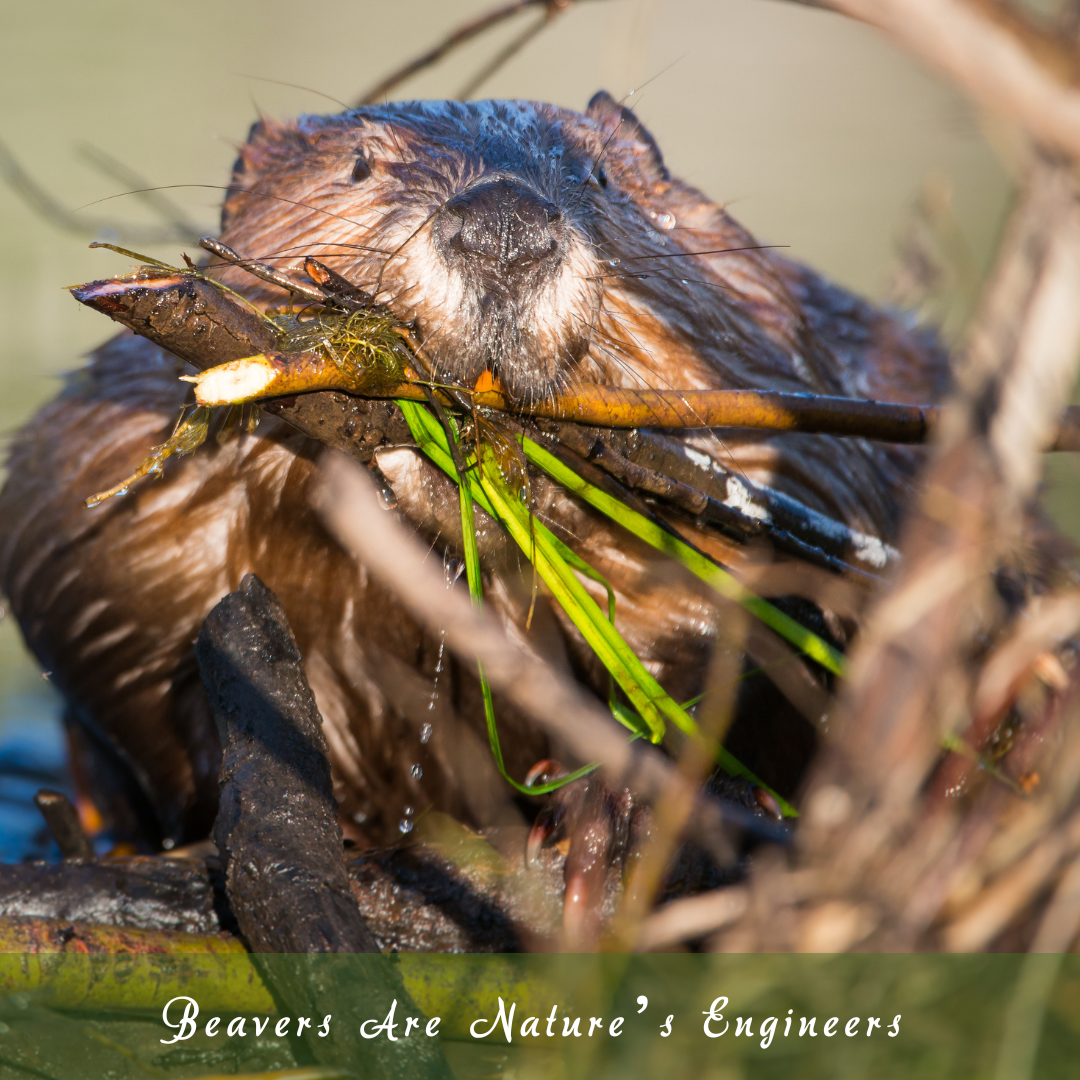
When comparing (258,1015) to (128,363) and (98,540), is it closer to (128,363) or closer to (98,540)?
(98,540)

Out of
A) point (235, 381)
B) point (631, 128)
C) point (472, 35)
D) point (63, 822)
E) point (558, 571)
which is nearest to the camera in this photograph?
point (235, 381)

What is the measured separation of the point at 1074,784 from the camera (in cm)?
81

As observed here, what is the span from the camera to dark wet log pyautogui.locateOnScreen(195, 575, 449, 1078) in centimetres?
112

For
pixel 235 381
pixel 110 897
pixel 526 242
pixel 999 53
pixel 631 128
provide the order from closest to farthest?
pixel 999 53, pixel 235 381, pixel 526 242, pixel 110 897, pixel 631 128

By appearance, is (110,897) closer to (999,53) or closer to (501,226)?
(501,226)

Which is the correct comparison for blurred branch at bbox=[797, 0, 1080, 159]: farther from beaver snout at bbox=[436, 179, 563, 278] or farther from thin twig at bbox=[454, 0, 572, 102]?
thin twig at bbox=[454, 0, 572, 102]

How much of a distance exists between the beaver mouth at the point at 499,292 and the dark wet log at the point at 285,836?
429 mm

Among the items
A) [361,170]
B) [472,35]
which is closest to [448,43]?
[472,35]

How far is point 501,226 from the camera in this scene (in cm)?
132

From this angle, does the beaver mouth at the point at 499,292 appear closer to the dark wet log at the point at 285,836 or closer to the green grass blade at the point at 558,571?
the green grass blade at the point at 558,571

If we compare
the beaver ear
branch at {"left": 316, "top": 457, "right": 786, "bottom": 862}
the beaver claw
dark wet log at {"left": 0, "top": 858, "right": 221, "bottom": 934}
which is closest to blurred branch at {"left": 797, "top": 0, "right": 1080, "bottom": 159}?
branch at {"left": 316, "top": 457, "right": 786, "bottom": 862}

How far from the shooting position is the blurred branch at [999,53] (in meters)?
0.60

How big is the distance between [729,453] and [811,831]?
3.58ft

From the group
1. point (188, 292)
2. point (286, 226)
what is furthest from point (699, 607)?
point (188, 292)
